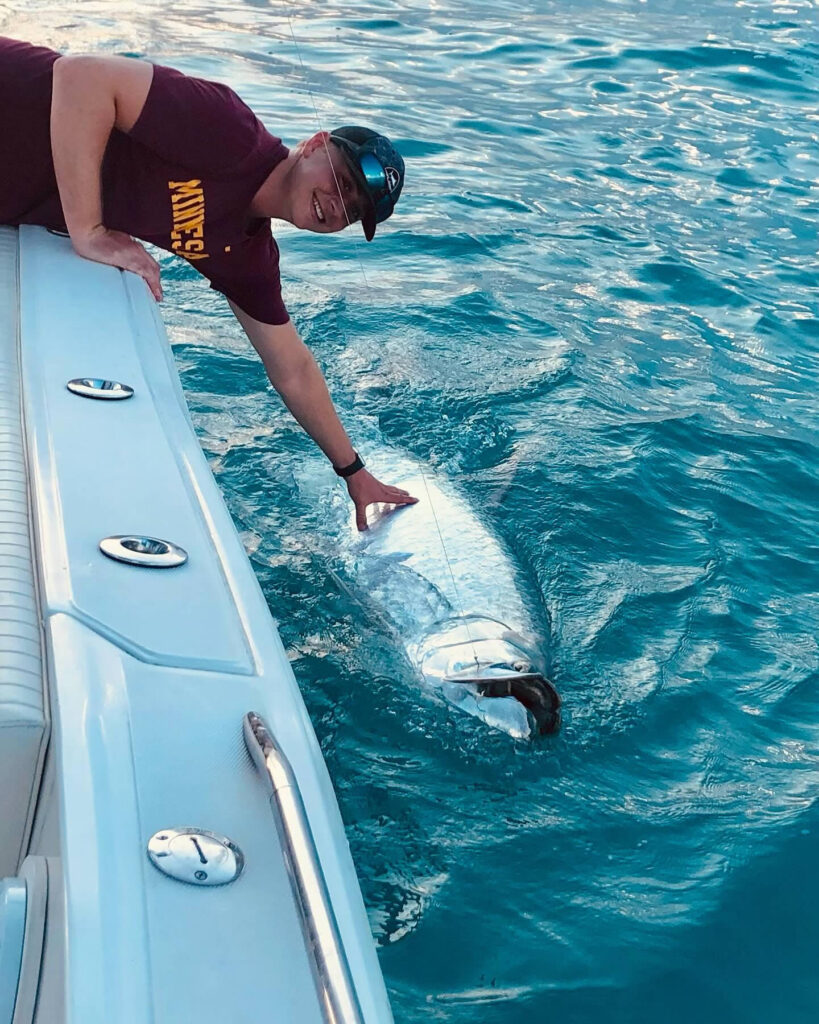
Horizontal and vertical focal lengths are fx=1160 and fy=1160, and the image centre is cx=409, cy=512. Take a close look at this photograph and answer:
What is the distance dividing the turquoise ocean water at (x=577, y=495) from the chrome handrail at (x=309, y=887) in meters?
0.88

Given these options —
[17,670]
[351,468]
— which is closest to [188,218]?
[351,468]

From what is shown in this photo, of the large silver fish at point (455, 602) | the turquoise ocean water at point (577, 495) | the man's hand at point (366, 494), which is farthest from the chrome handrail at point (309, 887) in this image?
the man's hand at point (366, 494)

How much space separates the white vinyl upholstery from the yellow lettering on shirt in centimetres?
95

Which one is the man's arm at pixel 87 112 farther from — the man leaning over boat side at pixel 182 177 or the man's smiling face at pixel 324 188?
the man's smiling face at pixel 324 188

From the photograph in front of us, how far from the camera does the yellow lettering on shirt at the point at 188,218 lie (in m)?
2.92

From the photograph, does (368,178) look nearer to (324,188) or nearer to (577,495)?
(324,188)

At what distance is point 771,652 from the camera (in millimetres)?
3463

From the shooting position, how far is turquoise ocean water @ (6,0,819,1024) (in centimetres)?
250

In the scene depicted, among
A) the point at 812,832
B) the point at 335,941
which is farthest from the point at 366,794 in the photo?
the point at 335,941

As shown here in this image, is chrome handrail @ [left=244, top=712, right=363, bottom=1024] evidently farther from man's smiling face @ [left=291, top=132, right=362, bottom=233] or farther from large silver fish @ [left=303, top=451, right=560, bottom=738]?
man's smiling face @ [left=291, top=132, right=362, bottom=233]

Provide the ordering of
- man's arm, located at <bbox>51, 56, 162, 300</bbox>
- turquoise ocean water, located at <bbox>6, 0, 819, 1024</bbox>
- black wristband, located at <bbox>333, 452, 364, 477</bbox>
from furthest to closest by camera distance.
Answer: black wristband, located at <bbox>333, 452, 364, 477</bbox>
man's arm, located at <bbox>51, 56, 162, 300</bbox>
turquoise ocean water, located at <bbox>6, 0, 819, 1024</bbox>

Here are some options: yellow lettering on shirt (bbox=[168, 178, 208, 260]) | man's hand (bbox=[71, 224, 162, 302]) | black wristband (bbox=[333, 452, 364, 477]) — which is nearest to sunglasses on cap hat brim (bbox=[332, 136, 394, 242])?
yellow lettering on shirt (bbox=[168, 178, 208, 260])

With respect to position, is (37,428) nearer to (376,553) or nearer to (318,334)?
(376,553)

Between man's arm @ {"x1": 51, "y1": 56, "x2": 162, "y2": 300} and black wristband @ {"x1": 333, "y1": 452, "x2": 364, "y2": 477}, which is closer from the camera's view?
man's arm @ {"x1": 51, "y1": 56, "x2": 162, "y2": 300}
